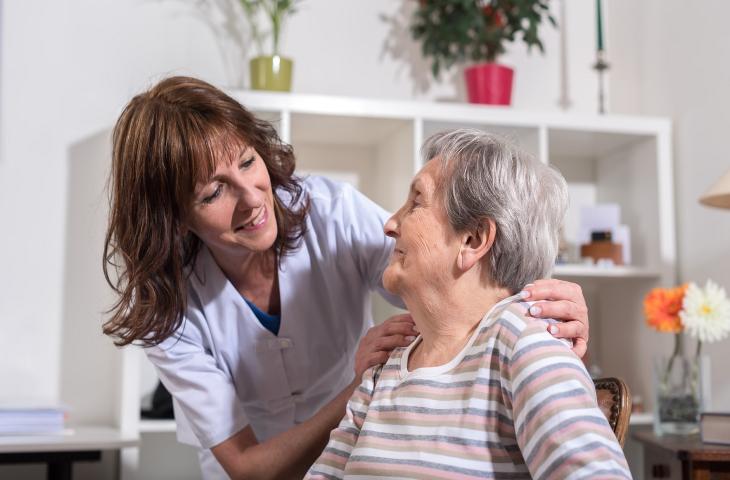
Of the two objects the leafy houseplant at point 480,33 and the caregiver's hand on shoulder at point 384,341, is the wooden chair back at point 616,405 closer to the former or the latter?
the caregiver's hand on shoulder at point 384,341

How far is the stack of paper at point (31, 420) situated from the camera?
2416 millimetres

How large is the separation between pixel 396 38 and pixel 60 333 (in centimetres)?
159

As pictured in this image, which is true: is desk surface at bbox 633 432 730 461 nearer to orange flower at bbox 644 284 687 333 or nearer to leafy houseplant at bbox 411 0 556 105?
orange flower at bbox 644 284 687 333

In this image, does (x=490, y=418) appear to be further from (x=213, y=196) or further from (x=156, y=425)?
(x=156, y=425)

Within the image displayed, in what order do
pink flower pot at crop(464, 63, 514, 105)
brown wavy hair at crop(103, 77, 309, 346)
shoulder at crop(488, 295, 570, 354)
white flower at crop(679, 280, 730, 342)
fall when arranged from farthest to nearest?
pink flower pot at crop(464, 63, 514, 105), white flower at crop(679, 280, 730, 342), brown wavy hair at crop(103, 77, 309, 346), shoulder at crop(488, 295, 570, 354)

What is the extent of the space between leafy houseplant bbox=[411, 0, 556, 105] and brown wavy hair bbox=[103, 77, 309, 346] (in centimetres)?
148

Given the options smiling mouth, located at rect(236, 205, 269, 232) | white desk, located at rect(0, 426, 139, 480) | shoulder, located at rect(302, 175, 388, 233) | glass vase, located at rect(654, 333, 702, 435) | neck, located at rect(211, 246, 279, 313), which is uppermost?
shoulder, located at rect(302, 175, 388, 233)

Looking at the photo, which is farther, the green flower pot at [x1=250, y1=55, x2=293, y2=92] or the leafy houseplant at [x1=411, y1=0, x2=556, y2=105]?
the leafy houseplant at [x1=411, y1=0, x2=556, y2=105]

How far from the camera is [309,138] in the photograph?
120 inches

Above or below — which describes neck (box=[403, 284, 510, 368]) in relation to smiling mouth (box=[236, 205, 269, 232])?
below

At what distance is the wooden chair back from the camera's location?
1231 mm

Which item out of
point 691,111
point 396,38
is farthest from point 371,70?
point 691,111

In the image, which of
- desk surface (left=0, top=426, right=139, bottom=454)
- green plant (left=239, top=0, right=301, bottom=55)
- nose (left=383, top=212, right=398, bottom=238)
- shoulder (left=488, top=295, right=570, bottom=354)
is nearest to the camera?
shoulder (left=488, top=295, right=570, bottom=354)

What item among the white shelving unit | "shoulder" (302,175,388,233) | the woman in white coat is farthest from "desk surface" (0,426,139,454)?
"shoulder" (302,175,388,233)
